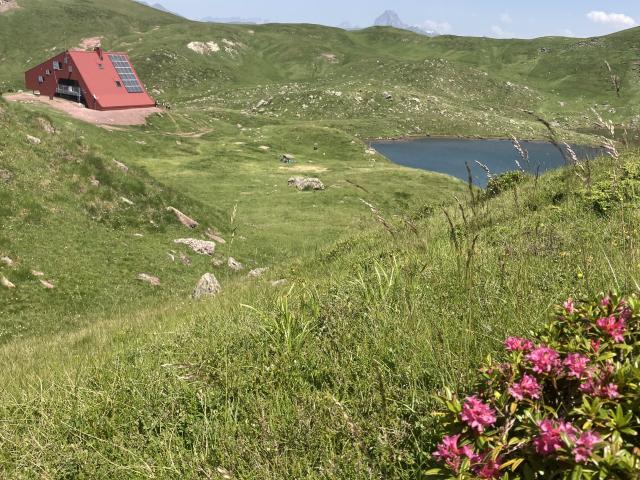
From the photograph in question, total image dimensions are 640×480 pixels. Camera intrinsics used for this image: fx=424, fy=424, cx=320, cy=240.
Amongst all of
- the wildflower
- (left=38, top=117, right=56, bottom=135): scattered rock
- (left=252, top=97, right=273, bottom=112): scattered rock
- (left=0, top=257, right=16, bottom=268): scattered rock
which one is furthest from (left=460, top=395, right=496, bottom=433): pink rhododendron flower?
(left=252, top=97, right=273, bottom=112): scattered rock

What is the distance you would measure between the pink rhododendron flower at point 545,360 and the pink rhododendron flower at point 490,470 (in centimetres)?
66

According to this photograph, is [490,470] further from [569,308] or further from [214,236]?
[214,236]

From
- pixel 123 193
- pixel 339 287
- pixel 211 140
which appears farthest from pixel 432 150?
pixel 339 287

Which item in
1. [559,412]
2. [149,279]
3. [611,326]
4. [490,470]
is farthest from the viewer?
[149,279]

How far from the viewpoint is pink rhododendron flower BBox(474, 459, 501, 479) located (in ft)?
7.47

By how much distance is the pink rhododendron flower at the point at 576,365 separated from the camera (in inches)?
99.8

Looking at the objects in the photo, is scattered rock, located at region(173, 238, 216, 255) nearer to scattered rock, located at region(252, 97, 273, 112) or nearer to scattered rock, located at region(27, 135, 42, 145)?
scattered rock, located at region(27, 135, 42, 145)

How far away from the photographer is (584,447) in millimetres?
2029

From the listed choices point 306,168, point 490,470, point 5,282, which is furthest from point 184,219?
→ point 306,168

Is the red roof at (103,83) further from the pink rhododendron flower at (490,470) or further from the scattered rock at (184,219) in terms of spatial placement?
the pink rhododendron flower at (490,470)

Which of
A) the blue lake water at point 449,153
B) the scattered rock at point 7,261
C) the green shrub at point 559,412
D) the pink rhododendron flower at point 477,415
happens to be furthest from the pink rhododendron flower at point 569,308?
the blue lake water at point 449,153

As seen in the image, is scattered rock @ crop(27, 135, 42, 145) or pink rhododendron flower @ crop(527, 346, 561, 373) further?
scattered rock @ crop(27, 135, 42, 145)

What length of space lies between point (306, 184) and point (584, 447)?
57.0 m

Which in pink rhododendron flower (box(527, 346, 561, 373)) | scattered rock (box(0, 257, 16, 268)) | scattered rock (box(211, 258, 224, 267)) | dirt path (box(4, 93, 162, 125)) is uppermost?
dirt path (box(4, 93, 162, 125))
